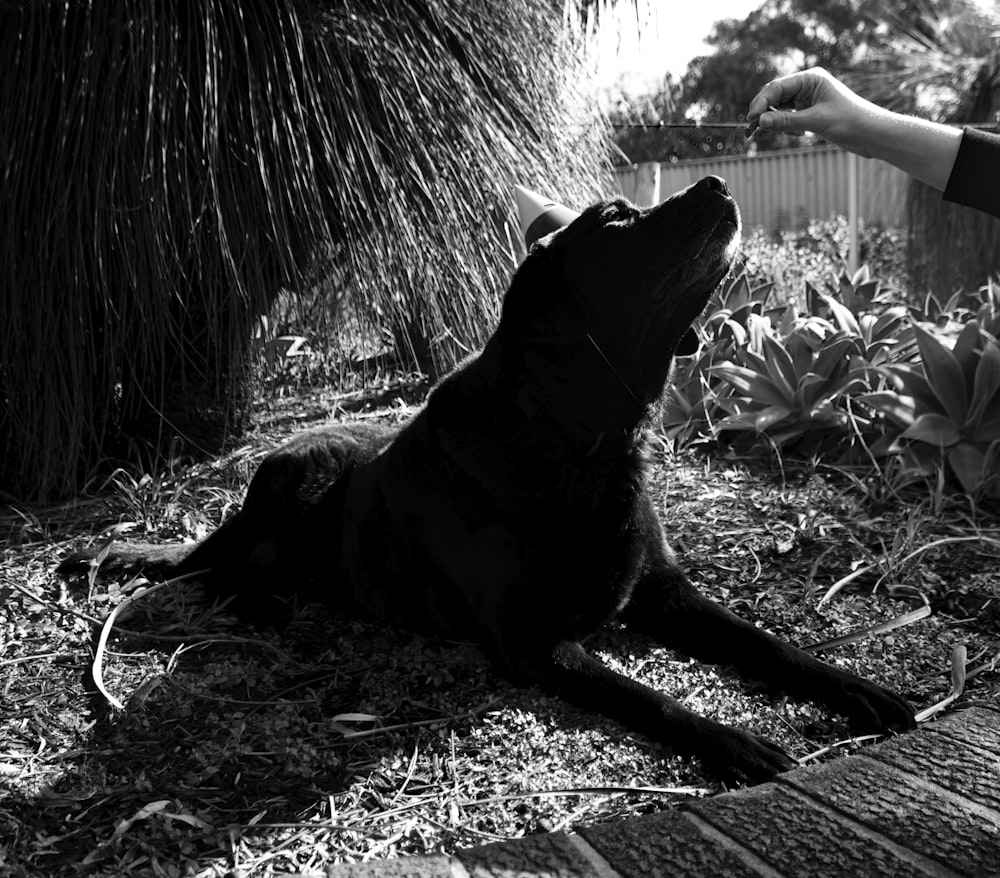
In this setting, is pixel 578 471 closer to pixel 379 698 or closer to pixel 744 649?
pixel 744 649

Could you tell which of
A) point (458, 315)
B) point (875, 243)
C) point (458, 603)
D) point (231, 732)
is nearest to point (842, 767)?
point (458, 603)

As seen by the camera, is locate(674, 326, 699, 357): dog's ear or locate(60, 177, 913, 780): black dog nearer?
locate(60, 177, 913, 780): black dog

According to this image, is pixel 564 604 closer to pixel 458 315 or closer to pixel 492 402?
pixel 492 402

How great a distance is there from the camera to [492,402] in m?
2.13

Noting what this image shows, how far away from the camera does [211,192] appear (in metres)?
3.10

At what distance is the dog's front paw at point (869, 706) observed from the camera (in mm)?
1780

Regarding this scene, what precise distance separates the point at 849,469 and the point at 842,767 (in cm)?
159

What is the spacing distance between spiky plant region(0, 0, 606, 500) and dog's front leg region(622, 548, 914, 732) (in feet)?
4.95

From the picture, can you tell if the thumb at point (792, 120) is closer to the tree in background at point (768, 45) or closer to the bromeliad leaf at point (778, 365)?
the bromeliad leaf at point (778, 365)

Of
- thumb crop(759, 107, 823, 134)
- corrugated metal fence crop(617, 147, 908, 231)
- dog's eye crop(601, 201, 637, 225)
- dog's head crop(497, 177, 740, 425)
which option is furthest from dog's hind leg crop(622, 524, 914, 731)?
corrugated metal fence crop(617, 147, 908, 231)

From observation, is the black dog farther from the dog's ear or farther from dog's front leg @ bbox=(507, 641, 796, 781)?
the dog's ear

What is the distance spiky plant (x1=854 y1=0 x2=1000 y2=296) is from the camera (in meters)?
7.30

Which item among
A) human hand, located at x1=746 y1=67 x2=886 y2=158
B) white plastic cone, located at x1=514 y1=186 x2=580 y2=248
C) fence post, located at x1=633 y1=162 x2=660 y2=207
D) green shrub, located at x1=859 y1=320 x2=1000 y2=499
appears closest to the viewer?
human hand, located at x1=746 y1=67 x2=886 y2=158

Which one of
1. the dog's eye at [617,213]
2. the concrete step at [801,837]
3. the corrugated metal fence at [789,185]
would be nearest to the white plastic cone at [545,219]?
the dog's eye at [617,213]
